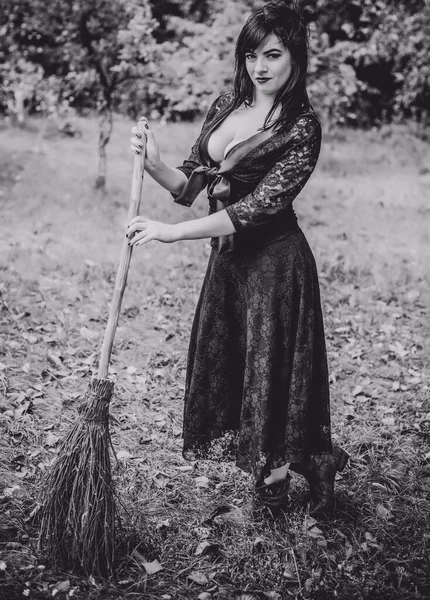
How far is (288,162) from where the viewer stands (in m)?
2.24

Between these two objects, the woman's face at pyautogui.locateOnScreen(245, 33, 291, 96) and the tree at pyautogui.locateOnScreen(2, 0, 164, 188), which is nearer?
the woman's face at pyautogui.locateOnScreen(245, 33, 291, 96)

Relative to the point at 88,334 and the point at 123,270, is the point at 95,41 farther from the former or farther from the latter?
the point at 123,270

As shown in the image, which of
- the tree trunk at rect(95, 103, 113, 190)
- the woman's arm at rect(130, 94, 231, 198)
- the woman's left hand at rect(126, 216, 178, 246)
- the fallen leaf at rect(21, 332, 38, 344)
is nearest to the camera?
the woman's left hand at rect(126, 216, 178, 246)

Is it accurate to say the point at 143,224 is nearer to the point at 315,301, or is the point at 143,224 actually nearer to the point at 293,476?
the point at 315,301

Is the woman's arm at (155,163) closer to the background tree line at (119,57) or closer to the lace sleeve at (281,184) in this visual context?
the lace sleeve at (281,184)

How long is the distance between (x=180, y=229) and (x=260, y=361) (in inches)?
25.1

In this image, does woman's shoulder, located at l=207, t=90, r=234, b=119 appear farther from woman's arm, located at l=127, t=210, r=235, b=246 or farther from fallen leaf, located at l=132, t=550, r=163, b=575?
fallen leaf, located at l=132, t=550, r=163, b=575

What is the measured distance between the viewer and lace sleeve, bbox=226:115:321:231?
222 cm

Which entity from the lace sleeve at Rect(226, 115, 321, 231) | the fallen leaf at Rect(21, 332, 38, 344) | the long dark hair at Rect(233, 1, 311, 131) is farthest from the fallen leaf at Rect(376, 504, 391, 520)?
the fallen leaf at Rect(21, 332, 38, 344)

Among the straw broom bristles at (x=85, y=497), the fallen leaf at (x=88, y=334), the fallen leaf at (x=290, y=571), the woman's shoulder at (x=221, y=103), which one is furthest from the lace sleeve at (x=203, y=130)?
the fallen leaf at (x=88, y=334)

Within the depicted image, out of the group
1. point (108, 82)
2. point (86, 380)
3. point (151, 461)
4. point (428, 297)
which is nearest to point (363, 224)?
point (428, 297)

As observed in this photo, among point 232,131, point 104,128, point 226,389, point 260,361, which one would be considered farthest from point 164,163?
point 104,128

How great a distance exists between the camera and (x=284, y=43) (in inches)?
88.4

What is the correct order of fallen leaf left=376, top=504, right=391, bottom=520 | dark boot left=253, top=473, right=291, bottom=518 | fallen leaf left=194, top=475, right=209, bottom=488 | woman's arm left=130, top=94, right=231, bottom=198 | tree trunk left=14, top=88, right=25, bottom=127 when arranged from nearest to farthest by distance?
woman's arm left=130, top=94, right=231, bottom=198, dark boot left=253, top=473, right=291, bottom=518, fallen leaf left=376, top=504, right=391, bottom=520, fallen leaf left=194, top=475, right=209, bottom=488, tree trunk left=14, top=88, right=25, bottom=127
